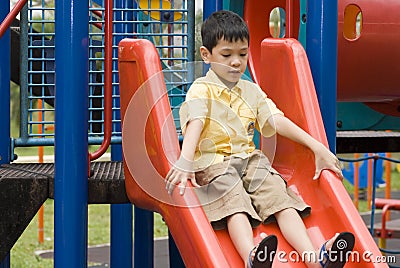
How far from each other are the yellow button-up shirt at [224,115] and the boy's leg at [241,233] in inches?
10.7

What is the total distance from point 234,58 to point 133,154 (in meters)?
0.58

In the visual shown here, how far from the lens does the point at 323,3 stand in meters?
3.42

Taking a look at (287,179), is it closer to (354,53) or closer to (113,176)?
(113,176)

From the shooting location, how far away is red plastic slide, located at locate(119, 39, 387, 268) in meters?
2.83

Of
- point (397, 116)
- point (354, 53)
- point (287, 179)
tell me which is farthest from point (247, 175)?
point (397, 116)

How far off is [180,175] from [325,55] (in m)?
0.91

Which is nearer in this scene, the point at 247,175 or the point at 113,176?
the point at 247,175

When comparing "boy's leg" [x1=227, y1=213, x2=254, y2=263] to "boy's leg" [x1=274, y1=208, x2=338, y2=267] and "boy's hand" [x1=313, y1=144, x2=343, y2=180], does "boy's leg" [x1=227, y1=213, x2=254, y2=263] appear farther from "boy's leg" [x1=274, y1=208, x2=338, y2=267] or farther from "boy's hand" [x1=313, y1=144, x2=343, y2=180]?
"boy's hand" [x1=313, y1=144, x2=343, y2=180]

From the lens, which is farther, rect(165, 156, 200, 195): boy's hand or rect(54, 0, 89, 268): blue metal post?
rect(54, 0, 89, 268): blue metal post

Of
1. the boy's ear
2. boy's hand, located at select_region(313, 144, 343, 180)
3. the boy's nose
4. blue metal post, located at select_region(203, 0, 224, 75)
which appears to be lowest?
boy's hand, located at select_region(313, 144, 343, 180)

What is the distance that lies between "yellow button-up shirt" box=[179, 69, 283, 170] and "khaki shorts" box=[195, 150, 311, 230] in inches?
1.8

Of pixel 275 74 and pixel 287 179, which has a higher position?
pixel 275 74

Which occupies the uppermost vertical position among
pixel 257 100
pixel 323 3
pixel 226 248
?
pixel 323 3

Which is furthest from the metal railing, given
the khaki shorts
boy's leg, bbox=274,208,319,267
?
boy's leg, bbox=274,208,319,267
